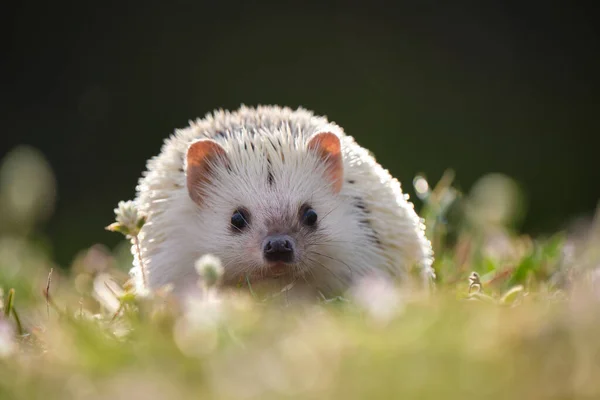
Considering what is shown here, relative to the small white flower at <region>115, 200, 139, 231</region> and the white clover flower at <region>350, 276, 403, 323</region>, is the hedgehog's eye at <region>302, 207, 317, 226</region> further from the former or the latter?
the white clover flower at <region>350, 276, 403, 323</region>

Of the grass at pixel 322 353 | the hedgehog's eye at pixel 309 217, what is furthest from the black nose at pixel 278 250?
the grass at pixel 322 353

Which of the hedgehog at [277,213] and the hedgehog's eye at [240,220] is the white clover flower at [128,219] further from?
the hedgehog's eye at [240,220]

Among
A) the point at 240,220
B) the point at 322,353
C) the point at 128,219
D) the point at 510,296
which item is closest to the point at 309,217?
the point at 240,220

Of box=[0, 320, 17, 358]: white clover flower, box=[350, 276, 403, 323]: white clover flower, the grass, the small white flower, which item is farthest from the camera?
the small white flower

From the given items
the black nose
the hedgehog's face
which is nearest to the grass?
the black nose

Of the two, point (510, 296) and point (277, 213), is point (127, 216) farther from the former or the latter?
point (510, 296)

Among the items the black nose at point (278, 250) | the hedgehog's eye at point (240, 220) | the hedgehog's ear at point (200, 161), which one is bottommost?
the black nose at point (278, 250)

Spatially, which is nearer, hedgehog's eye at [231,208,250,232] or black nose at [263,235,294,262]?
black nose at [263,235,294,262]

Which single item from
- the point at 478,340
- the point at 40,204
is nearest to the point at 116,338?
the point at 478,340
